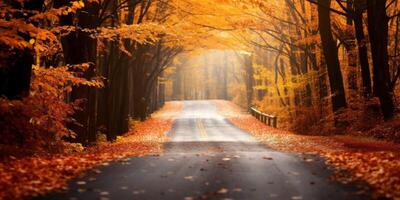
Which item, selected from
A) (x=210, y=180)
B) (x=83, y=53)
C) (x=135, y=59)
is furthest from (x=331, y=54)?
(x=135, y=59)

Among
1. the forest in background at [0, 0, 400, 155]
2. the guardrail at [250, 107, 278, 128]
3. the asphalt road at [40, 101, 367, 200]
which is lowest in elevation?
the guardrail at [250, 107, 278, 128]

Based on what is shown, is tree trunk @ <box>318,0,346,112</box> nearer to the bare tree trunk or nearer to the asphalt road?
the bare tree trunk

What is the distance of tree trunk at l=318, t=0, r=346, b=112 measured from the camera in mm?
24188

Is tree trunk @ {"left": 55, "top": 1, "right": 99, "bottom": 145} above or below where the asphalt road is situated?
above

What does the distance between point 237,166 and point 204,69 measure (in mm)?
89086

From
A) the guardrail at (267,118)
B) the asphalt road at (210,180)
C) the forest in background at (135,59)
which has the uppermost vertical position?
the forest in background at (135,59)

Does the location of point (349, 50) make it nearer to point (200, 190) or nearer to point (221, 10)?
point (221, 10)

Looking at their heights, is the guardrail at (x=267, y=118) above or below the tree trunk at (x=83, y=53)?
below

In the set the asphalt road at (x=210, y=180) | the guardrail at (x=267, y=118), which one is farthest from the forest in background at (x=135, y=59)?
the asphalt road at (x=210, y=180)

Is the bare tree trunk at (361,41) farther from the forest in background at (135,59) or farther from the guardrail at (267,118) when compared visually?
the guardrail at (267,118)

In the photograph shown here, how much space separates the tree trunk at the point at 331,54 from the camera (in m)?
24.2

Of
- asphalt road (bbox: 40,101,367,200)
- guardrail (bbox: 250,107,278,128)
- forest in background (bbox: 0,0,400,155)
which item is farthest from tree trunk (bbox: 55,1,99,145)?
guardrail (bbox: 250,107,278,128)

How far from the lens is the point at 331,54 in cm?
2434

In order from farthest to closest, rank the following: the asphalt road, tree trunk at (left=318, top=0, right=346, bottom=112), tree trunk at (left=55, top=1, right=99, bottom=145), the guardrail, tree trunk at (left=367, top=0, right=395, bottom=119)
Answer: the guardrail
tree trunk at (left=318, top=0, right=346, bottom=112)
tree trunk at (left=367, top=0, right=395, bottom=119)
tree trunk at (left=55, top=1, right=99, bottom=145)
the asphalt road
